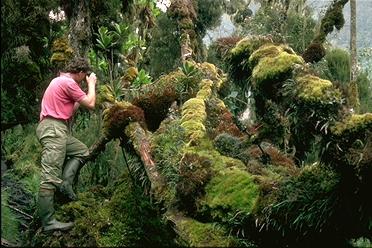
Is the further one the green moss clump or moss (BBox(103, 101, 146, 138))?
the green moss clump

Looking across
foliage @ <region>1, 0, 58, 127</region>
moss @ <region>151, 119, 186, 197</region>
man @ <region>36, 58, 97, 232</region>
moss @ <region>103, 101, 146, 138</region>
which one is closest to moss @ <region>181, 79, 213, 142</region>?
moss @ <region>151, 119, 186, 197</region>

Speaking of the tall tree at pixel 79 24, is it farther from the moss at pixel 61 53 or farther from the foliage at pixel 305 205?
the foliage at pixel 305 205

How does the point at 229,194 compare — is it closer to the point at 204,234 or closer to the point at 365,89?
the point at 204,234

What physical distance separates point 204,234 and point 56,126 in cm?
235

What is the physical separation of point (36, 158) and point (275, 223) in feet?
20.4

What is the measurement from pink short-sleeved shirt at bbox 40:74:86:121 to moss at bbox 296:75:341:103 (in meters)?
2.70

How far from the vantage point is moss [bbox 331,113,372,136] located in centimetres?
560

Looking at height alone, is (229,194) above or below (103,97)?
below

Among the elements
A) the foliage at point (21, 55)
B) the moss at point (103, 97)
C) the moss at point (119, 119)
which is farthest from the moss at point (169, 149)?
the moss at point (103, 97)

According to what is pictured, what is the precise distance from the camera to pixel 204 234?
243 inches

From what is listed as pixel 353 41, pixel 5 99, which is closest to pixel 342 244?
pixel 5 99

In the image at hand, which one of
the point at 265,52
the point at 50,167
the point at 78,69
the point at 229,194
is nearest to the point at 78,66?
the point at 78,69

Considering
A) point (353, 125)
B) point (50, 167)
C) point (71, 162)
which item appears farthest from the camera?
point (71, 162)

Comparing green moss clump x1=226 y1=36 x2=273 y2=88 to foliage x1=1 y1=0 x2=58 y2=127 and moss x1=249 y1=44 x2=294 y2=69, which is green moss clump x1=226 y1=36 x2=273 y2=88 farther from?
foliage x1=1 y1=0 x2=58 y2=127
